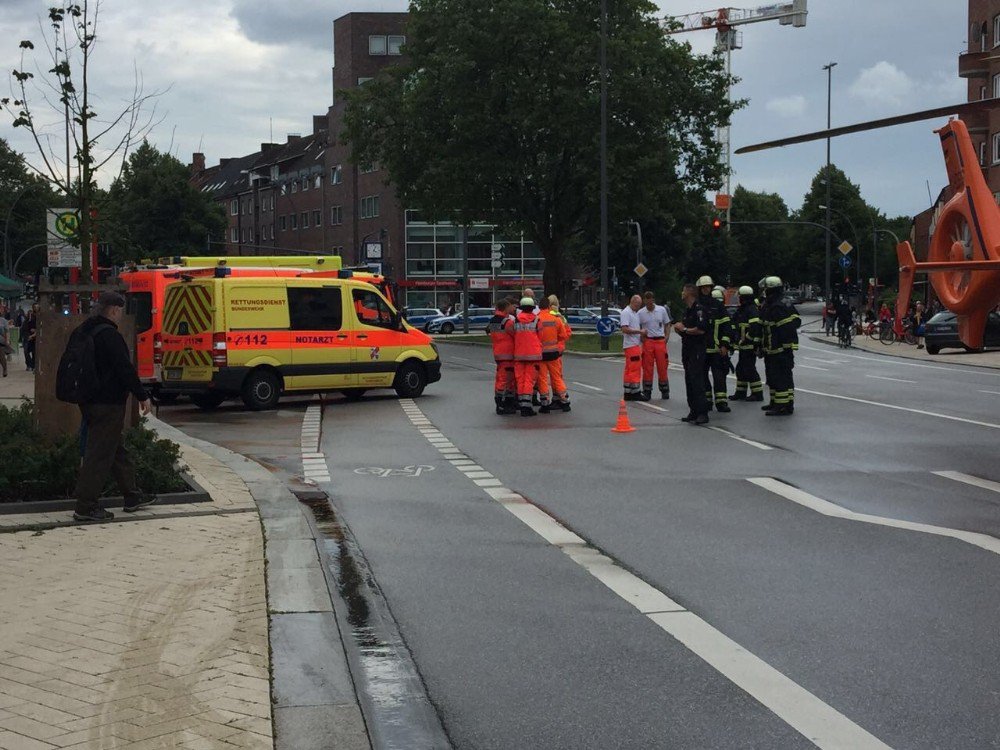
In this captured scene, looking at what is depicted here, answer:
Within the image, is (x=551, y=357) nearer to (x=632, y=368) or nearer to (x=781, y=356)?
(x=632, y=368)

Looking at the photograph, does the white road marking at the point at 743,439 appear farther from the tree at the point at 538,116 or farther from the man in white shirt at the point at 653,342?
the tree at the point at 538,116

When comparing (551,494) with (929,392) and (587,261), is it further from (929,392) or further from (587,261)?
(587,261)

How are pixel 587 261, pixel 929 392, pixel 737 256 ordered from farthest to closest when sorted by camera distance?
pixel 737 256 → pixel 587 261 → pixel 929 392

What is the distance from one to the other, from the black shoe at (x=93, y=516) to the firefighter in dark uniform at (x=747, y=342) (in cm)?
1234

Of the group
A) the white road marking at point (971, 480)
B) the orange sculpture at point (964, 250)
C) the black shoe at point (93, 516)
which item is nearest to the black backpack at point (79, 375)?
the black shoe at point (93, 516)

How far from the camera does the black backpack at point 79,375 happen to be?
10.1 metres

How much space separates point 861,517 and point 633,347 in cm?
1261

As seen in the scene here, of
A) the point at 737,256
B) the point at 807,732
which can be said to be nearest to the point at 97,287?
the point at 807,732

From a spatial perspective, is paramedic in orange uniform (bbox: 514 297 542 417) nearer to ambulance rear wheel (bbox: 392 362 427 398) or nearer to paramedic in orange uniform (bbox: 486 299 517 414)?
paramedic in orange uniform (bbox: 486 299 517 414)

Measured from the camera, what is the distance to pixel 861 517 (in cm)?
1022

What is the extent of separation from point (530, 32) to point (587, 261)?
39574mm

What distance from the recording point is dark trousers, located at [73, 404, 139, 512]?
392 inches

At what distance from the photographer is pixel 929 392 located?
81.1 feet

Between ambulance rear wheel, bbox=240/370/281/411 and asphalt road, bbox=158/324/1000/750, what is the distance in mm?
4959
